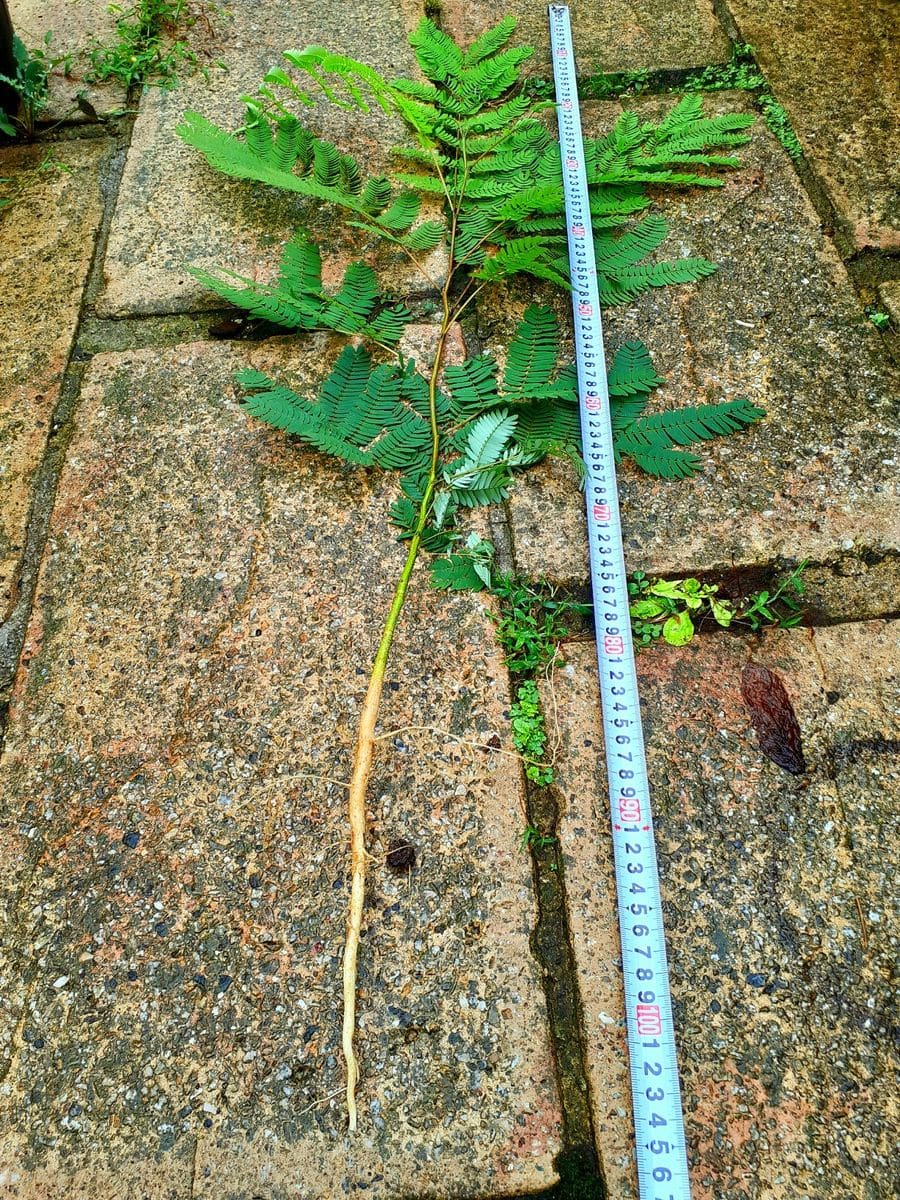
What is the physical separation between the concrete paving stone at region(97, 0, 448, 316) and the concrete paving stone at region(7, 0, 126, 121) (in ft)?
0.61

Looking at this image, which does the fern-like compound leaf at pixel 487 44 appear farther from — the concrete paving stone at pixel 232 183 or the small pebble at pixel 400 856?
the small pebble at pixel 400 856

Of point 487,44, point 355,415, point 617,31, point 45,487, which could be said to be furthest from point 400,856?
point 617,31

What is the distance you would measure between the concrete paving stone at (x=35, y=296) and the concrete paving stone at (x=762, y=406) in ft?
3.91

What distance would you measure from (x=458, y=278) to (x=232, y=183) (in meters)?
0.85

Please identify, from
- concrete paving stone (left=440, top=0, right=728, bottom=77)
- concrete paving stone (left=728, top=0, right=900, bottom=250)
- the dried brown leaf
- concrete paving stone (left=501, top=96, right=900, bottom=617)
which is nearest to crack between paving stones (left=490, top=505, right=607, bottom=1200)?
the dried brown leaf

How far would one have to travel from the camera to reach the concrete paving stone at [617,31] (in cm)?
289

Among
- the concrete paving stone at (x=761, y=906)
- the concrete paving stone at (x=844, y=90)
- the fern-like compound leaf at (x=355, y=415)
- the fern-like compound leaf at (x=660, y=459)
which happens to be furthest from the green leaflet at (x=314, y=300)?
the concrete paving stone at (x=844, y=90)

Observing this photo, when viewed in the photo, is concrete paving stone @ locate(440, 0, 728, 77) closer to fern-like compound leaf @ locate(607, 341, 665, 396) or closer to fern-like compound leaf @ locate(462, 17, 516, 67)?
fern-like compound leaf @ locate(462, 17, 516, 67)

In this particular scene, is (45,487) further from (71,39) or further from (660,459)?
(71,39)

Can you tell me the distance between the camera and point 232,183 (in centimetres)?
267

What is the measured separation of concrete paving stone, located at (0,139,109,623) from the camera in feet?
7.00

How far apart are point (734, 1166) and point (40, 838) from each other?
53.9 inches

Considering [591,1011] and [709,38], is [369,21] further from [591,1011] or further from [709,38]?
[591,1011]

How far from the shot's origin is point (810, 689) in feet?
5.81
